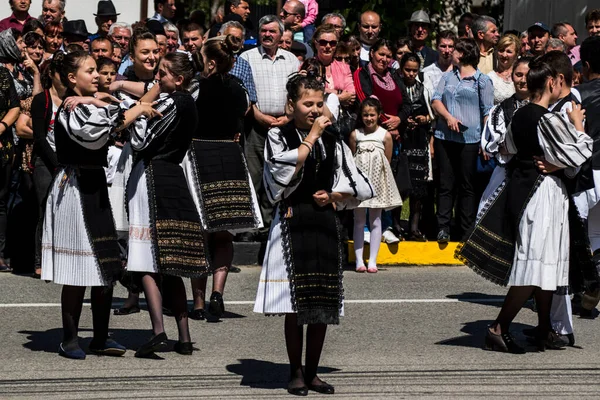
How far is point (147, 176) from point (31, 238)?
4197 mm

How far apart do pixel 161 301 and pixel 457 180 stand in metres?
5.37

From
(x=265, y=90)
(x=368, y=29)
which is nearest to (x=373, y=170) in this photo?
(x=265, y=90)

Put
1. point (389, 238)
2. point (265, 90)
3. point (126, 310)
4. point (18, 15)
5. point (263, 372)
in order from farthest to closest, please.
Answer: point (18, 15) < point (389, 238) < point (265, 90) < point (126, 310) < point (263, 372)

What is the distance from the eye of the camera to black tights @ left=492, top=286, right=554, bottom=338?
866cm

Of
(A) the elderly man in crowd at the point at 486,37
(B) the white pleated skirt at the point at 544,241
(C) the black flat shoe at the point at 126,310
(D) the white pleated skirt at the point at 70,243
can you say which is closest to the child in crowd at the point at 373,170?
(A) the elderly man in crowd at the point at 486,37

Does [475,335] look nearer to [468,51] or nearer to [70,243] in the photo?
[70,243]

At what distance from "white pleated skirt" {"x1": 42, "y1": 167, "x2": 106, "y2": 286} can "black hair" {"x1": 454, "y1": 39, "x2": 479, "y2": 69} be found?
5.67 metres

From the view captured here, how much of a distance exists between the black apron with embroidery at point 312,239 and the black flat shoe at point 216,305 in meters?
2.26

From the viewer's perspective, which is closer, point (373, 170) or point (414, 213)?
point (373, 170)

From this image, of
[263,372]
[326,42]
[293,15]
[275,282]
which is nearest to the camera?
[275,282]

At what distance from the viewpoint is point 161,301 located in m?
8.47

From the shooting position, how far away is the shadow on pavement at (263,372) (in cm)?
768

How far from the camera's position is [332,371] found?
8.05 m

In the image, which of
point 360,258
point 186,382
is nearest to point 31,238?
point 360,258
